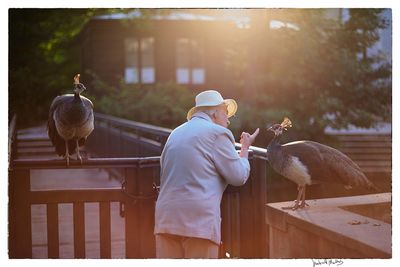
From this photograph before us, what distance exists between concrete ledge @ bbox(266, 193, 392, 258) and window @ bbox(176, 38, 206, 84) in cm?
1130

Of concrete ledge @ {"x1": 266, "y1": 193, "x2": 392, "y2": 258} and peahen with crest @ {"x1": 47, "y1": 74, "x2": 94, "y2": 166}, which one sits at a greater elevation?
peahen with crest @ {"x1": 47, "y1": 74, "x2": 94, "y2": 166}

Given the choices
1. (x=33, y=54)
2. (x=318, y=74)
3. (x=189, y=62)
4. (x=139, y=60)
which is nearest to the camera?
(x=33, y=54)

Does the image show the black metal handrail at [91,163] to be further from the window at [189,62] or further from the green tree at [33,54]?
the window at [189,62]

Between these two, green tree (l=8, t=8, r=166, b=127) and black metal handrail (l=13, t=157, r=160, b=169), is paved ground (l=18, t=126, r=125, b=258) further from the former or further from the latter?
black metal handrail (l=13, t=157, r=160, b=169)

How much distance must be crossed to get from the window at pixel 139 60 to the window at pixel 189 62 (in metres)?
0.69

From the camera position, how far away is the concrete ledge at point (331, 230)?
10.5 ft

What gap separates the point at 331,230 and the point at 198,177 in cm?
85

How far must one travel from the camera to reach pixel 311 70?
10562mm

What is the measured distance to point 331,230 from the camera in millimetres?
3303

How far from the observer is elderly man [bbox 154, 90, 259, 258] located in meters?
2.96

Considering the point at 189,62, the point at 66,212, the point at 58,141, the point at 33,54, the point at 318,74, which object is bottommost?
the point at 66,212

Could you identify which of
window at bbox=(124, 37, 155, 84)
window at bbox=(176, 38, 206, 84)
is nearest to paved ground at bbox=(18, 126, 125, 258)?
window at bbox=(124, 37, 155, 84)

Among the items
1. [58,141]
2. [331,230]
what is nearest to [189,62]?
[58,141]

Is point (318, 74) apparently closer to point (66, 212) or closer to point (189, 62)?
point (189, 62)
